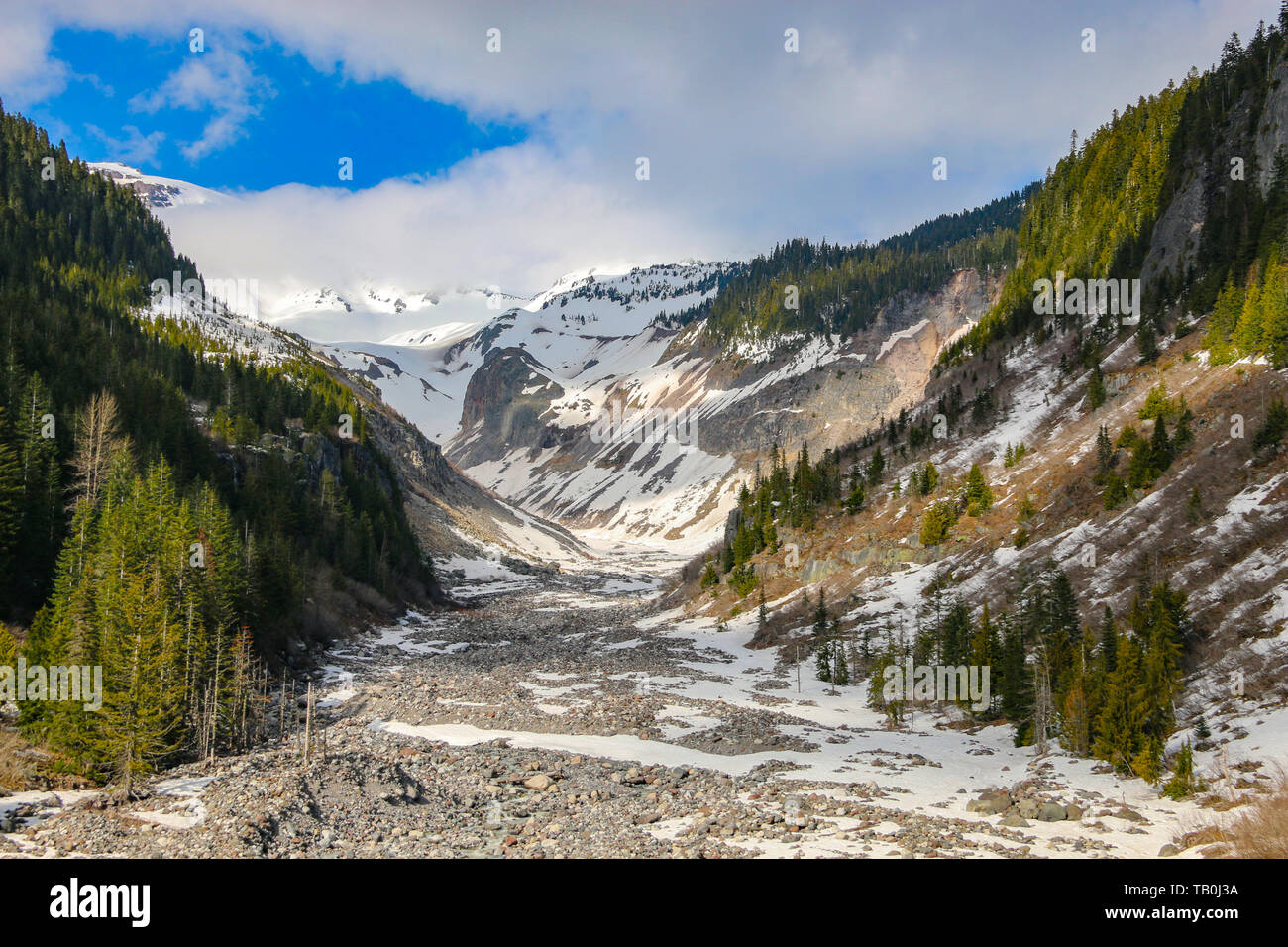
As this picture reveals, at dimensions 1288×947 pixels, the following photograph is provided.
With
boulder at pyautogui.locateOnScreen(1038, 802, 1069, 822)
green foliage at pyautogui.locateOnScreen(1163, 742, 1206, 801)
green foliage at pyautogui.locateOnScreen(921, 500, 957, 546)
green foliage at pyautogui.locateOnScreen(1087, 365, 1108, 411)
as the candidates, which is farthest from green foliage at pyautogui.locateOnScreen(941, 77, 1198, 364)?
boulder at pyautogui.locateOnScreen(1038, 802, 1069, 822)

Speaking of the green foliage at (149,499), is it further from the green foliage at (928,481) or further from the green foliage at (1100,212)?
the green foliage at (1100,212)

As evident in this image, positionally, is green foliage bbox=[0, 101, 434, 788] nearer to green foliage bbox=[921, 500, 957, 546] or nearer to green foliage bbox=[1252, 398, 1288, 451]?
green foliage bbox=[921, 500, 957, 546]

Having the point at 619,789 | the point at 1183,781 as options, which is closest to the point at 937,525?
Answer: the point at 1183,781

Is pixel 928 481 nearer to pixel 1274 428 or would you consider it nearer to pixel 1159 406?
pixel 1159 406

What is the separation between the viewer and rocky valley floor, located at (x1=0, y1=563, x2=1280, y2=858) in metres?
19.8

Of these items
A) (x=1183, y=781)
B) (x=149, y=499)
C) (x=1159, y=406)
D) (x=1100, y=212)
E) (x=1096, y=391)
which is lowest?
(x=1183, y=781)

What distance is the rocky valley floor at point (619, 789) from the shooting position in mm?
19750

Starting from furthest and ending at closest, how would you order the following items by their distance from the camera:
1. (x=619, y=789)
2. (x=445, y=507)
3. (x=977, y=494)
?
1. (x=445, y=507)
2. (x=977, y=494)
3. (x=619, y=789)

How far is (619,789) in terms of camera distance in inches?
1023

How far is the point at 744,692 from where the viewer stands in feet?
147

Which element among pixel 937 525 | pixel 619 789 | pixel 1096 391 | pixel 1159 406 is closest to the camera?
pixel 619 789

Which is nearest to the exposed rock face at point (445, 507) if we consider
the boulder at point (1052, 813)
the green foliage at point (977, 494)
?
the green foliage at point (977, 494)

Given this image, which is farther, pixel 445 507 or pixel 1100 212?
pixel 445 507
